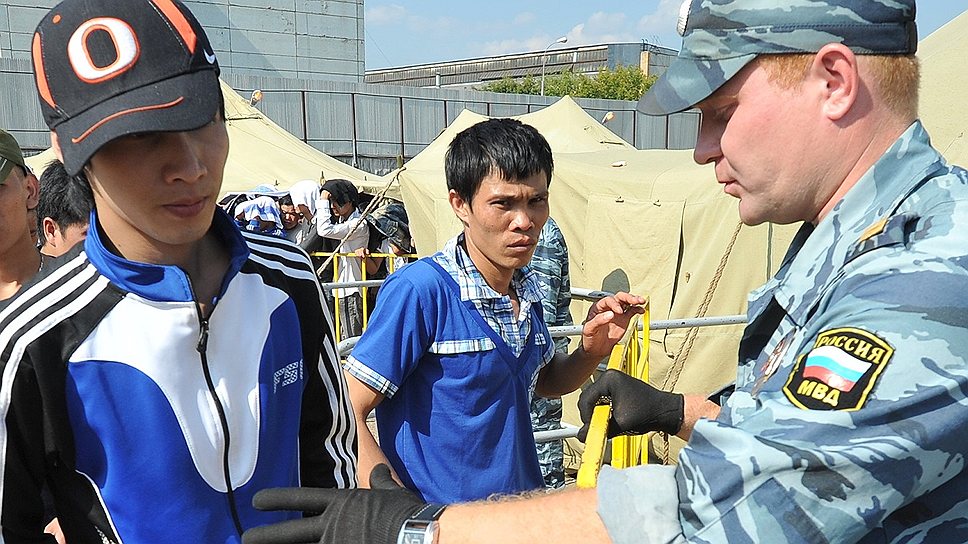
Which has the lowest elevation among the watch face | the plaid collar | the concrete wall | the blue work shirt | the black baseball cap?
the blue work shirt

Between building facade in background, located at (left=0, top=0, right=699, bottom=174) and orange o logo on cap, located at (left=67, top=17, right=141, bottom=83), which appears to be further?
building facade in background, located at (left=0, top=0, right=699, bottom=174)

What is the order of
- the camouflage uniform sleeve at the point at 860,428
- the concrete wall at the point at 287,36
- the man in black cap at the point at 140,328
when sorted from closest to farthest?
the camouflage uniform sleeve at the point at 860,428
the man in black cap at the point at 140,328
the concrete wall at the point at 287,36

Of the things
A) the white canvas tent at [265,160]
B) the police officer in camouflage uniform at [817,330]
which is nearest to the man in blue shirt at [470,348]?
the police officer in camouflage uniform at [817,330]

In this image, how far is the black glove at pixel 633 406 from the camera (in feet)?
6.97

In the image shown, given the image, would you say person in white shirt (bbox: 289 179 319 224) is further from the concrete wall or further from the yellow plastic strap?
the concrete wall

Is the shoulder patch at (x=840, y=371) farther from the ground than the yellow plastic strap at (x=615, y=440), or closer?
farther from the ground

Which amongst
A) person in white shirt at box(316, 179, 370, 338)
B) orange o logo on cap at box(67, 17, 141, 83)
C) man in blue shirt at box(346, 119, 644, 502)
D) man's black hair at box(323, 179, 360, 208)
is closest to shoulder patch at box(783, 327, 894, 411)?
orange o logo on cap at box(67, 17, 141, 83)

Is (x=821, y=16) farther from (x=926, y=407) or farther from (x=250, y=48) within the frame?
(x=250, y=48)

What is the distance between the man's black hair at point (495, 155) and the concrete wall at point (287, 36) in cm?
3709

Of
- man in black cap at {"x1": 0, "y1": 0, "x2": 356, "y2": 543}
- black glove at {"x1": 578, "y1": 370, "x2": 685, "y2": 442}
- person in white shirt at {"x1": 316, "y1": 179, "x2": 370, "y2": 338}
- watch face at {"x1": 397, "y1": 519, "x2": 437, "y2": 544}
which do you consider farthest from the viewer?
person in white shirt at {"x1": 316, "y1": 179, "x2": 370, "y2": 338}

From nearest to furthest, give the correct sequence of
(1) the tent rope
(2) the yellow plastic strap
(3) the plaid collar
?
(2) the yellow plastic strap → (3) the plaid collar → (1) the tent rope

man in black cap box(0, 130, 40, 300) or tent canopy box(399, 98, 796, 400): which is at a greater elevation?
man in black cap box(0, 130, 40, 300)

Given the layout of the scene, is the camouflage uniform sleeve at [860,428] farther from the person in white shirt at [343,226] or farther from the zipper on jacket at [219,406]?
the person in white shirt at [343,226]

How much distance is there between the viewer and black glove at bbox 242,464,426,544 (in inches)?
48.6
